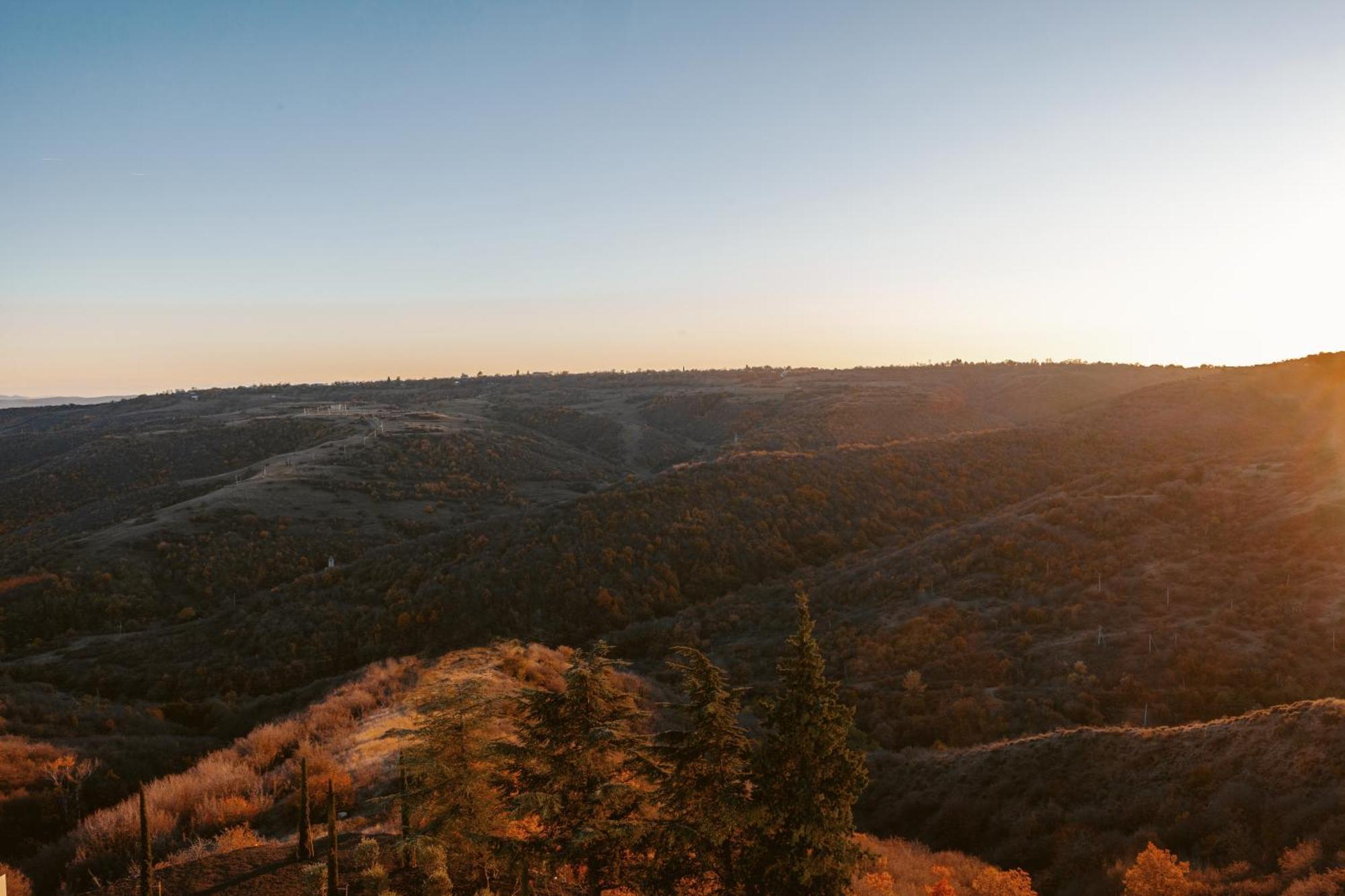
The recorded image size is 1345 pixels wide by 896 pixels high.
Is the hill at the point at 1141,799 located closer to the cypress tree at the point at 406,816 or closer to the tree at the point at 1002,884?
the tree at the point at 1002,884

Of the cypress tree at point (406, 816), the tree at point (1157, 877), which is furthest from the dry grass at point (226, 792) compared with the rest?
the tree at point (1157, 877)

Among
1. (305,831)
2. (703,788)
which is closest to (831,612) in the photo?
(703,788)

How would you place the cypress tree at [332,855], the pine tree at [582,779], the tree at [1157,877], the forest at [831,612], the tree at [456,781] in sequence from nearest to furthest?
the cypress tree at [332,855]
the pine tree at [582,779]
the tree at [456,781]
the tree at [1157,877]
the forest at [831,612]

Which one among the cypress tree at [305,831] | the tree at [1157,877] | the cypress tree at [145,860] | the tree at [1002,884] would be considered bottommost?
the tree at [1002,884]

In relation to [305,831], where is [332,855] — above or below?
above

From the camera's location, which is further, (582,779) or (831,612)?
(831,612)

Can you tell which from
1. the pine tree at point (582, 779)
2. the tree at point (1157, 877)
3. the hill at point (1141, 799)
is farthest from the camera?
the hill at point (1141, 799)

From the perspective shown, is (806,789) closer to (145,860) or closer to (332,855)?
(332,855)

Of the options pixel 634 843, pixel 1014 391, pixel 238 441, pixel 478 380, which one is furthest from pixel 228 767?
pixel 478 380
